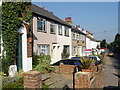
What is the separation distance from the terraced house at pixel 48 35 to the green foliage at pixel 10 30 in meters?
4.80

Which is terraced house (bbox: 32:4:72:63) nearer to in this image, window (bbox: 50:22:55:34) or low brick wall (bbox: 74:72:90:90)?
window (bbox: 50:22:55:34)

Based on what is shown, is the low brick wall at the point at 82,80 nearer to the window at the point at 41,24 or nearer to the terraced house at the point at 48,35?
the terraced house at the point at 48,35

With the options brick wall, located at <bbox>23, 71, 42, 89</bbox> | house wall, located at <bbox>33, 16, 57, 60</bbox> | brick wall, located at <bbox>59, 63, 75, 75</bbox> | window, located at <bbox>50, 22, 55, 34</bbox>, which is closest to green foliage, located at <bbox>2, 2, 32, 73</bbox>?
brick wall, located at <bbox>59, 63, 75, 75</bbox>

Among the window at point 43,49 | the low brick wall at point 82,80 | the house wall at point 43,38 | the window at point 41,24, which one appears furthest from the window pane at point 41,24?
the low brick wall at point 82,80

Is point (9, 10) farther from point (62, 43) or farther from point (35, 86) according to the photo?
point (62, 43)

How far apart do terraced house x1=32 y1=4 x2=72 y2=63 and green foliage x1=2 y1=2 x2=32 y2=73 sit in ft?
15.8

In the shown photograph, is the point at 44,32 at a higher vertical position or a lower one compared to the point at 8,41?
higher

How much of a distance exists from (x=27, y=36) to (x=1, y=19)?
7.47ft

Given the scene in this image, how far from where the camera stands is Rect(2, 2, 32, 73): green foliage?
8.56 meters

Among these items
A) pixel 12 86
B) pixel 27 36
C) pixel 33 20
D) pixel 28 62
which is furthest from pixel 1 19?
pixel 33 20

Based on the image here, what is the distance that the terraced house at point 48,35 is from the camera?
14470 millimetres

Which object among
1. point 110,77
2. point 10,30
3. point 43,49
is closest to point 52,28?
point 43,49

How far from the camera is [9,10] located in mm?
8773

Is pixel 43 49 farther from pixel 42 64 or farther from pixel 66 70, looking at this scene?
pixel 66 70
